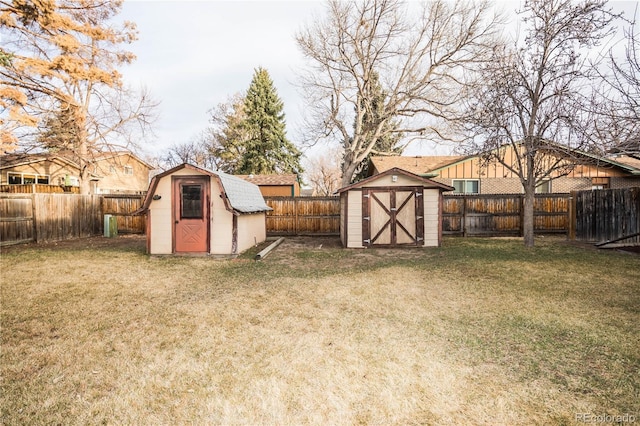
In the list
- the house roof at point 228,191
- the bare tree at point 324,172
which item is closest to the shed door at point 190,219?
the house roof at point 228,191

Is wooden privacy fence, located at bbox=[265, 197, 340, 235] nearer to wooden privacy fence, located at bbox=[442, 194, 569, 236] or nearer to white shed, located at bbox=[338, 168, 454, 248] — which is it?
white shed, located at bbox=[338, 168, 454, 248]

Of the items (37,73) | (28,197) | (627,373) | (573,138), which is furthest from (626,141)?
(37,73)

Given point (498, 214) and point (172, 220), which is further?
point (498, 214)

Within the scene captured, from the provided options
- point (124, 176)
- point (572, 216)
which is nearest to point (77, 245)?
point (572, 216)

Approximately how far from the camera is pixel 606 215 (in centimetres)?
1153

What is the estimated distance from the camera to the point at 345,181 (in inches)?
819

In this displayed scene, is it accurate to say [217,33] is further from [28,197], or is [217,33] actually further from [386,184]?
[28,197]

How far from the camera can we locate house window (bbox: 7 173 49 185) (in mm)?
21406

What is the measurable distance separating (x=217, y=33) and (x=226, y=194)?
18.3 feet

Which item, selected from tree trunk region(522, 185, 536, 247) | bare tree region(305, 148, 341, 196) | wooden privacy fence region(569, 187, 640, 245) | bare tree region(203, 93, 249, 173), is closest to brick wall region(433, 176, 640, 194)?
wooden privacy fence region(569, 187, 640, 245)

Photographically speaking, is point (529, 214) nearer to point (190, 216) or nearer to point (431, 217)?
point (431, 217)

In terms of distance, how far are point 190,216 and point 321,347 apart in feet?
25.4

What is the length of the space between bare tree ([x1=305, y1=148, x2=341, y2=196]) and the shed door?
34.5 metres

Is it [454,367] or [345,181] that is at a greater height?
[345,181]
